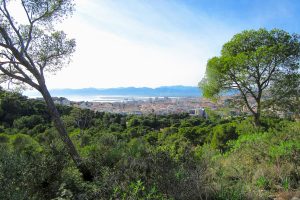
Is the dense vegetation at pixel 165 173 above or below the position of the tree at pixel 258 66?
below

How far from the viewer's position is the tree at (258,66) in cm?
1343

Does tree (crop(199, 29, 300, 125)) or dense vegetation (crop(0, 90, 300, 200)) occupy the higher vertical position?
tree (crop(199, 29, 300, 125))

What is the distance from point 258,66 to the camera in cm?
1358

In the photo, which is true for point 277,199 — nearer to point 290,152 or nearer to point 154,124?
point 290,152

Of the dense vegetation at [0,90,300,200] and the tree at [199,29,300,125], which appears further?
the tree at [199,29,300,125]

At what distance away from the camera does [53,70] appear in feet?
28.1

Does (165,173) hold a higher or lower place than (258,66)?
lower

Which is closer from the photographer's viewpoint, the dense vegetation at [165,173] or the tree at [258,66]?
the dense vegetation at [165,173]

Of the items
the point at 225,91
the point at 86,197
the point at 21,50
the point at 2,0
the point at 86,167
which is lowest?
the point at 86,167

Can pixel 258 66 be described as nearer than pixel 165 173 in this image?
No

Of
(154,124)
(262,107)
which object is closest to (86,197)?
(262,107)

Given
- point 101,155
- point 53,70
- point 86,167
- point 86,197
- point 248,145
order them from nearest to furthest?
point 86,197
point 248,145
point 86,167
point 101,155
point 53,70

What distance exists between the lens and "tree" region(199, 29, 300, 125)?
13.4m

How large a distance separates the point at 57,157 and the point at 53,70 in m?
4.56
